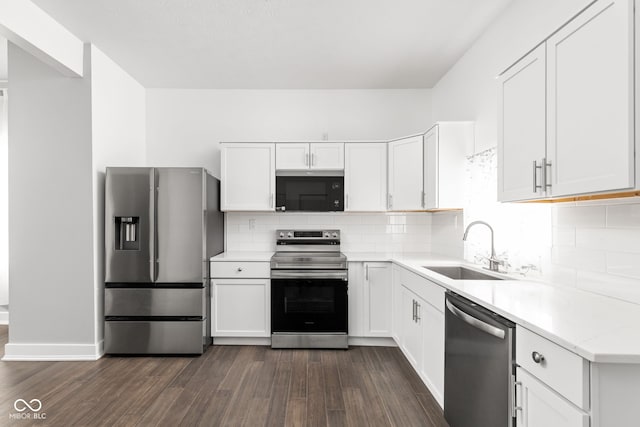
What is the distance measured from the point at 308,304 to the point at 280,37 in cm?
243

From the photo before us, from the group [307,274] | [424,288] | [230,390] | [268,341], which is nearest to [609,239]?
[424,288]

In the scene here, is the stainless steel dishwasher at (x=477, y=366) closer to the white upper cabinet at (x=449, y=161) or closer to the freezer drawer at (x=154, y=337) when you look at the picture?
the white upper cabinet at (x=449, y=161)

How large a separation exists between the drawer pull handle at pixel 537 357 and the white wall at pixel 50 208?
11.1 feet

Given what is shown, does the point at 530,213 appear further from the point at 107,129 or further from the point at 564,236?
the point at 107,129

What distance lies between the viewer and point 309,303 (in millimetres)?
3416

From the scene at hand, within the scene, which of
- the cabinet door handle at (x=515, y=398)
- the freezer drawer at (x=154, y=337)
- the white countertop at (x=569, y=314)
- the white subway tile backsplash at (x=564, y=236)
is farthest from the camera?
the freezer drawer at (x=154, y=337)

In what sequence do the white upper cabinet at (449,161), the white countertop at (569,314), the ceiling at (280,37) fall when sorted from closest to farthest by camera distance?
the white countertop at (569,314) < the ceiling at (280,37) < the white upper cabinet at (449,161)

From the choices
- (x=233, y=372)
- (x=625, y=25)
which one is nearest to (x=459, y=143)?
(x=625, y=25)

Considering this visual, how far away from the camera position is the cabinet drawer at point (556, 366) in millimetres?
1045

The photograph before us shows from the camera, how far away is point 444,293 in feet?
6.96

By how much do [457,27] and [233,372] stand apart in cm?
337

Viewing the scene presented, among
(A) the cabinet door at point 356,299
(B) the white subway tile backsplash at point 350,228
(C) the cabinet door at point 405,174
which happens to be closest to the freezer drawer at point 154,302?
(B) the white subway tile backsplash at point 350,228

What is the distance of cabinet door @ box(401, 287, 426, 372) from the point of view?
2.65m

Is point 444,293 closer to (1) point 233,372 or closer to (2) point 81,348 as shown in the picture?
(1) point 233,372
